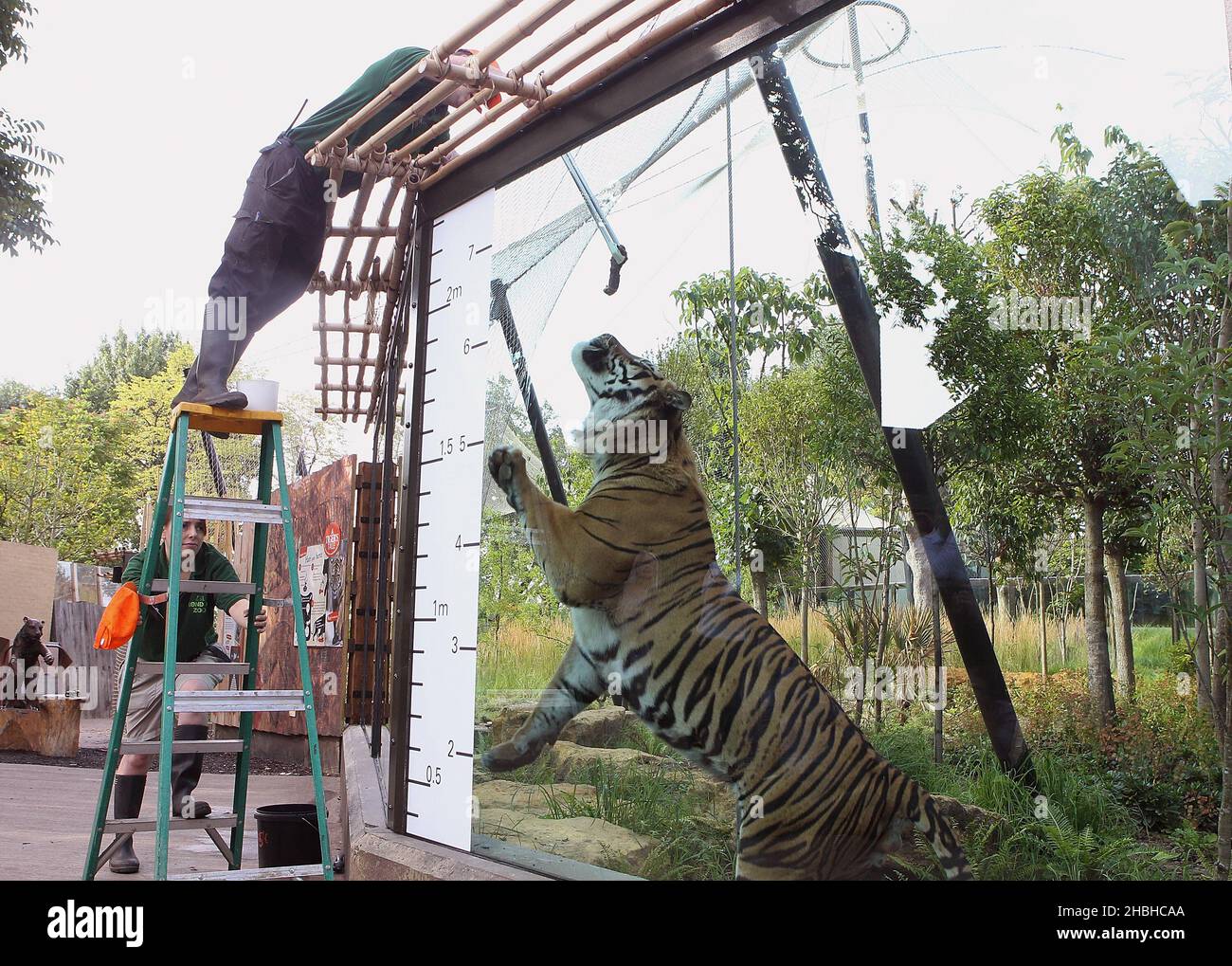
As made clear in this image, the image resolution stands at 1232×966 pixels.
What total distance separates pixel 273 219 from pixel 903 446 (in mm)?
3096

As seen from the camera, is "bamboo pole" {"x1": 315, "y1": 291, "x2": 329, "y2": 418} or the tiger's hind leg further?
"bamboo pole" {"x1": 315, "y1": 291, "x2": 329, "y2": 418}

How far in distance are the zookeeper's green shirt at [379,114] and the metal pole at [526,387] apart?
904 mm

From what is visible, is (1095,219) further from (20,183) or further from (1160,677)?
(20,183)

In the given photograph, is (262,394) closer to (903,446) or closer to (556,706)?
(556,706)

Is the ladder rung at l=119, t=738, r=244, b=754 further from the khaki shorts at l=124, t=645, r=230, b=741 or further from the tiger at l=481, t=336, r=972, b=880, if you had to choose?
the tiger at l=481, t=336, r=972, b=880

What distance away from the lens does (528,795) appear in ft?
11.1

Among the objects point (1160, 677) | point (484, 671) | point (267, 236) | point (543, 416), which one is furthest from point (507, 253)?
point (1160, 677)

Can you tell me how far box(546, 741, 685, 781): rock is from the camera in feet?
9.77

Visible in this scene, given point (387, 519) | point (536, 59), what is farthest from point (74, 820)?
point (536, 59)

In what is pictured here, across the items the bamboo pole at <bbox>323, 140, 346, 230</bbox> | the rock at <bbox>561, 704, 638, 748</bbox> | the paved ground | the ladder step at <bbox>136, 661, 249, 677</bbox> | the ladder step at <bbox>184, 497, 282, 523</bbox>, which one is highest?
the bamboo pole at <bbox>323, 140, 346, 230</bbox>

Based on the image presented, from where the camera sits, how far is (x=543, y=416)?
346 cm

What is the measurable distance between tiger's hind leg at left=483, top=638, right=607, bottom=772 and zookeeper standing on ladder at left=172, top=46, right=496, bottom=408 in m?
1.86

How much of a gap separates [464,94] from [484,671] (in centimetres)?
228
